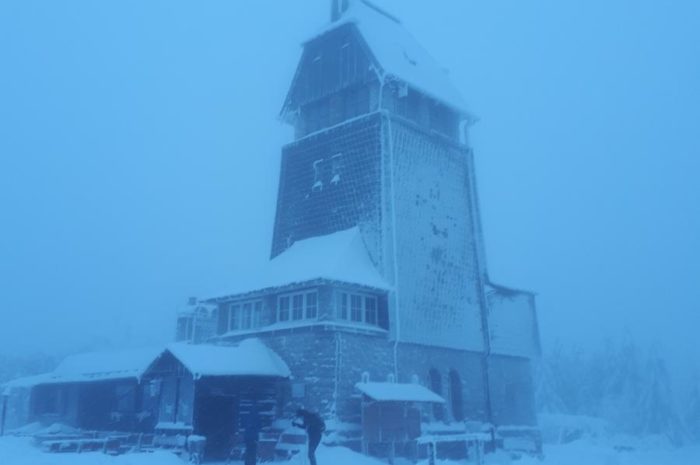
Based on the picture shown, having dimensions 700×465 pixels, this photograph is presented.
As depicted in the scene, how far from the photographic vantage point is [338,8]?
3678 cm

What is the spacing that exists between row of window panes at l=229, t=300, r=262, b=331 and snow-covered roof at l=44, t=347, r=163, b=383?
4771 mm

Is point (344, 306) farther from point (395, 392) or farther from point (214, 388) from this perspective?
point (214, 388)

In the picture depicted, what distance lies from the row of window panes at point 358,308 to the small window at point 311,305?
1.05 m

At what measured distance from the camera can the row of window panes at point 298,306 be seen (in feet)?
87.8

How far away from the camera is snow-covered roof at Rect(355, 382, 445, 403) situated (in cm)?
2430

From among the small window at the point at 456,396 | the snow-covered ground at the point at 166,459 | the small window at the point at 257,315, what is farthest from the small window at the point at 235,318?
the small window at the point at 456,396

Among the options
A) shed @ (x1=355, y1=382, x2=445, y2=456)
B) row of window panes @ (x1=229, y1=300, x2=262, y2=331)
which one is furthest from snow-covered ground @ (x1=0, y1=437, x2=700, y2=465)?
row of window panes @ (x1=229, y1=300, x2=262, y2=331)

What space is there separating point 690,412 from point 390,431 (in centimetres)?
5158

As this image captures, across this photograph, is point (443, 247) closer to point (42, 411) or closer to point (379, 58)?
point (379, 58)

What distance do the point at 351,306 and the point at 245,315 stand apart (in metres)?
5.85

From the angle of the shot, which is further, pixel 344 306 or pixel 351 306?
pixel 351 306

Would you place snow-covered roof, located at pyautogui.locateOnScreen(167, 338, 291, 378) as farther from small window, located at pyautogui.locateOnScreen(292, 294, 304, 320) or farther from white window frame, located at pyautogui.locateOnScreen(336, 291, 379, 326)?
white window frame, located at pyautogui.locateOnScreen(336, 291, 379, 326)

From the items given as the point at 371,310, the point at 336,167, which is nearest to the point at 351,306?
the point at 371,310

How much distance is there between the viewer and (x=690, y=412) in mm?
63312
